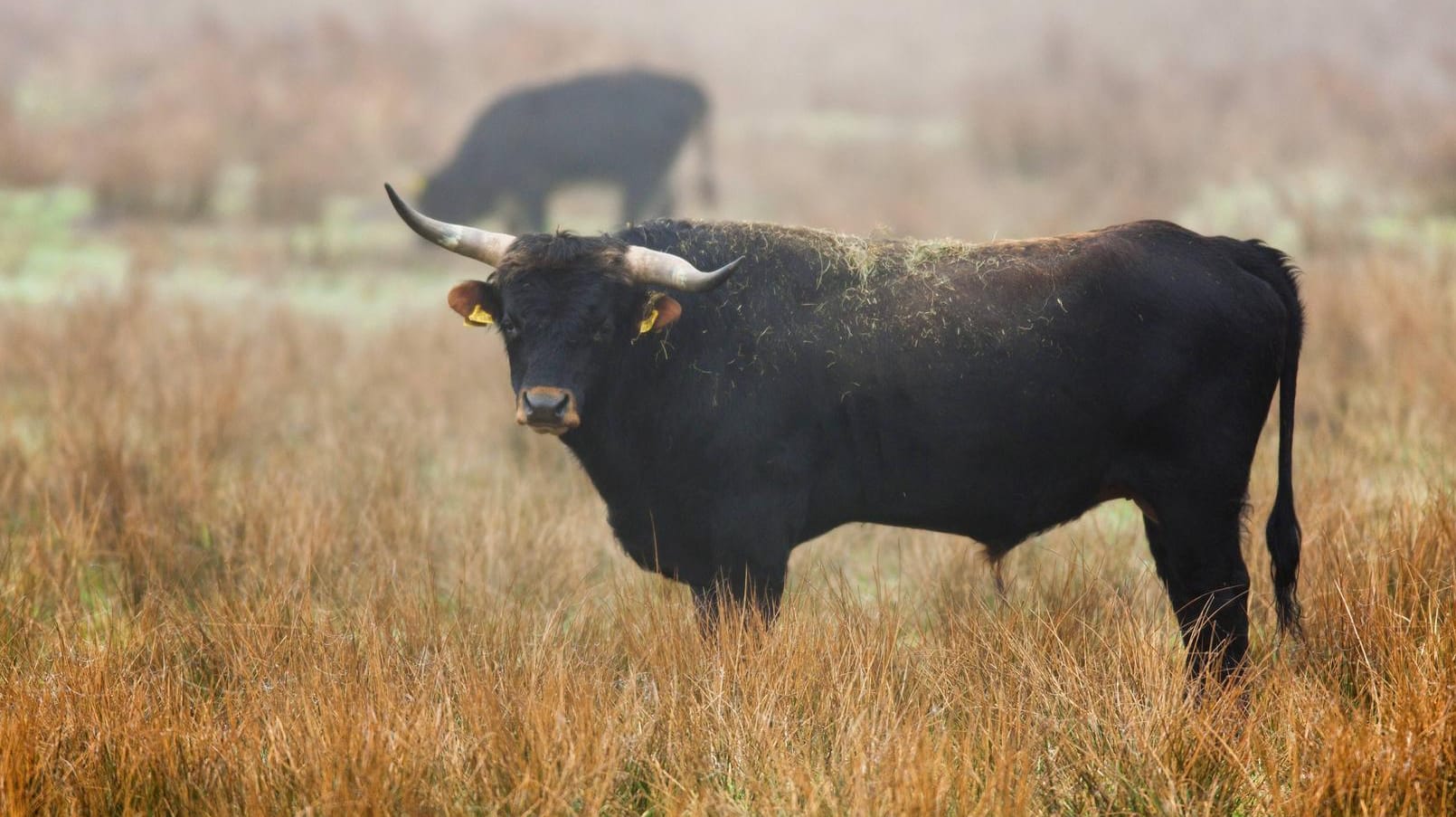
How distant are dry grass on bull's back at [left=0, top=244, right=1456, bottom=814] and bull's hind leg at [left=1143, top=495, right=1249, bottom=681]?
150mm

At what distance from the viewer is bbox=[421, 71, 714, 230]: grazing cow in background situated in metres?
15.2

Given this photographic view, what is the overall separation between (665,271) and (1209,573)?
6.75 ft

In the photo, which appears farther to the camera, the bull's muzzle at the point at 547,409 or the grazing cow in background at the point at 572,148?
the grazing cow in background at the point at 572,148

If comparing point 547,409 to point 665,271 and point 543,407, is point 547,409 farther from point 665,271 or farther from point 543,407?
point 665,271

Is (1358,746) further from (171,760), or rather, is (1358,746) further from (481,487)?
(481,487)

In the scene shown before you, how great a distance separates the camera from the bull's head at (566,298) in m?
4.05

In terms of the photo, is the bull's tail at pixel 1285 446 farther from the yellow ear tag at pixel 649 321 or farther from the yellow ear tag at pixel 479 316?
the yellow ear tag at pixel 479 316

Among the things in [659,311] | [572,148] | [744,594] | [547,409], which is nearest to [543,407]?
[547,409]

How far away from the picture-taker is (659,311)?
13.6ft

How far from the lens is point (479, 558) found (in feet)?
17.4

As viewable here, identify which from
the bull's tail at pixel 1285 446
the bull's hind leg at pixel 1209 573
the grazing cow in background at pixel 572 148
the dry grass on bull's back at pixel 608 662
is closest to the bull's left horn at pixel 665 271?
the dry grass on bull's back at pixel 608 662

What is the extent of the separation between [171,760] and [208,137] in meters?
16.1

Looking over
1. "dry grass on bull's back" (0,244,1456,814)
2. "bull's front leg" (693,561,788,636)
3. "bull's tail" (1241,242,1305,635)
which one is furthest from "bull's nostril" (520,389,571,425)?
"bull's tail" (1241,242,1305,635)

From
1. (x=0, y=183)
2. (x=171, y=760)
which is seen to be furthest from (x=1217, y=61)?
(x=171, y=760)
